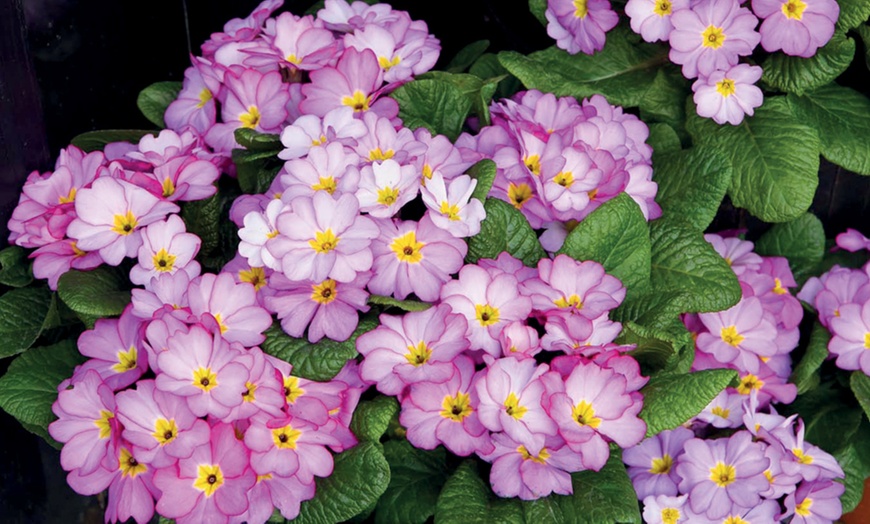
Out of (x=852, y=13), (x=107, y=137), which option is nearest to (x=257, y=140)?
(x=107, y=137)

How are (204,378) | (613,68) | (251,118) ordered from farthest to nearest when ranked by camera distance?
(613,68), (251,118), (204,378)

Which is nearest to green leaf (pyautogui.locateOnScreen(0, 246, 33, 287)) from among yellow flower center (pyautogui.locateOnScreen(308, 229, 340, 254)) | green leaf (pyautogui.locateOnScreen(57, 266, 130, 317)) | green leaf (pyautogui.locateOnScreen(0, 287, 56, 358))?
green leaf (pyautogui.locateOnScreen(0, 287, 56, 358))

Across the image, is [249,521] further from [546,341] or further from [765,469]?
[765,469]

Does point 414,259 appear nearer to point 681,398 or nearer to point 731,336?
point 681,398

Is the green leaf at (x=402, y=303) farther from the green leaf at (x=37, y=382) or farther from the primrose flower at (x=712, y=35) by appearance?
the primrose flower at (x=712, y=35)

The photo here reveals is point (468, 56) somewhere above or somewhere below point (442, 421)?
above

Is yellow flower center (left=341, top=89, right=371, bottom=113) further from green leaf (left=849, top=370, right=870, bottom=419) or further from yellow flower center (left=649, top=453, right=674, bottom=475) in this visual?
green leaf (left=849, top=370, right=870, bottom=419)

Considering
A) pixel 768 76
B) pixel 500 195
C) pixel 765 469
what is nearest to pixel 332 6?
pixel 500 195
